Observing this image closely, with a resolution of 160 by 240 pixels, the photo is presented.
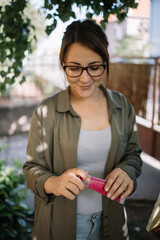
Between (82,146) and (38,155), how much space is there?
247 mm

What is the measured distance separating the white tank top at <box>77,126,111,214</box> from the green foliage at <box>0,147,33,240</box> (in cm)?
138

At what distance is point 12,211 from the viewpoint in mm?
2721

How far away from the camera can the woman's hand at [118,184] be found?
1219 millimetres

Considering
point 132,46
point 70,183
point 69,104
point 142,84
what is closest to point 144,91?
point 142,84


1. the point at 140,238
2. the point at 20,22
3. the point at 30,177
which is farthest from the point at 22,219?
the point at 20,22

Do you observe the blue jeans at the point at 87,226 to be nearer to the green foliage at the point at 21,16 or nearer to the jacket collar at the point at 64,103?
the jacket collar at the point at 64,103

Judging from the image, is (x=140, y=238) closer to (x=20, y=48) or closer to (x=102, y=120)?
(x=102, y=120)

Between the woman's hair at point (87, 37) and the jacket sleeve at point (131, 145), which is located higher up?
the woman's hair at point (87, 37)

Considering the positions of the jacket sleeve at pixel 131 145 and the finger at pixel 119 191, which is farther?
the jacket sleeve at pixel 131 145

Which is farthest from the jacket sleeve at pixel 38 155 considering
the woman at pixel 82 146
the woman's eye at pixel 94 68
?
the woman's eye at pixel 94 68

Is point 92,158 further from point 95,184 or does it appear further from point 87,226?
point 87,226

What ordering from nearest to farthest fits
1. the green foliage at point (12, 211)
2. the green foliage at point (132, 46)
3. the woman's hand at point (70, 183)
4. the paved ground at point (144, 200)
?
the woman's hand at point (70, 183), the green foliage at point (12, 211), the paved ground at point (144, 200), the green foliage at point (132, 46)

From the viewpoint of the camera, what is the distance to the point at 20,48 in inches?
73.8

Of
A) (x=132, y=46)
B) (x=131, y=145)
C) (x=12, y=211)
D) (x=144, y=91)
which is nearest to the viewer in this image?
(x=131, y=145)
